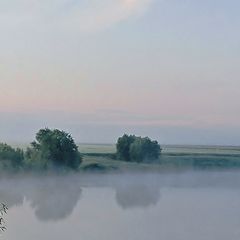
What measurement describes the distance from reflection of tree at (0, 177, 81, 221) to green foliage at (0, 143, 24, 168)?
496 mm

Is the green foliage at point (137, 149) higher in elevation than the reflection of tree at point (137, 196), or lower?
higher

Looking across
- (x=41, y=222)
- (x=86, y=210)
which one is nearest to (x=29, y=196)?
(x=86, y=210)

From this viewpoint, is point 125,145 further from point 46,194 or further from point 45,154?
point 46,194

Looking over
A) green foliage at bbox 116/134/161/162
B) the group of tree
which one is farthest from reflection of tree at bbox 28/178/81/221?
green foliage at bbox 116/134/161/162

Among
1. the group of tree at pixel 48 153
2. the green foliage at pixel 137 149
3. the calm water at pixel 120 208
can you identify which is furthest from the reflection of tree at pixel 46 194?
the green foliage at pixel 137 149

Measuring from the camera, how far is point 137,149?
59.6ft

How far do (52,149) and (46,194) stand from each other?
2630mm

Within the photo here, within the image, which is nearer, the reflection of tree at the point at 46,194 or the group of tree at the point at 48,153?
the reflection of tree at the point at 46,194

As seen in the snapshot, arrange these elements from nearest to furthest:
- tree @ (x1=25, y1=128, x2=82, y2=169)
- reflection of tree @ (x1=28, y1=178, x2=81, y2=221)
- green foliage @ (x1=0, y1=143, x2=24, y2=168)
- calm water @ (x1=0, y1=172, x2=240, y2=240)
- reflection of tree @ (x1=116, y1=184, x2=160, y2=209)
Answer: calm water @ (x1=0, y1=172, x2=240, y2=240), reflection of tree @ (x1=28, y1=178, x2=81, y2=221), reflection of tree @ (x1=116, y1=184, x2=160, y2=209), green foliage @ (x1=0, y1=143, x2=24, y2=168), tree @ (x1=25, y1=128, x2=82, y2=169)

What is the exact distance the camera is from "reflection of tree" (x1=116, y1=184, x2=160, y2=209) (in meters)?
11.3

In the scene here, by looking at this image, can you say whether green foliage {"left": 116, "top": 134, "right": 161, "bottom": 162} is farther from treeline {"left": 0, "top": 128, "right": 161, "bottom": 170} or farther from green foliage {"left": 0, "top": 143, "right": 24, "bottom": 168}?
green foliage {"left": 0, "top": 143, "right": 24, "bottom": 168}

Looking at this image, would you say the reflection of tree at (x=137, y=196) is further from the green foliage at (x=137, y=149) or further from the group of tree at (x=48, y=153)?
the green foliage at (x=137, y=149)

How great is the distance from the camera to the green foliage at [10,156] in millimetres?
14102

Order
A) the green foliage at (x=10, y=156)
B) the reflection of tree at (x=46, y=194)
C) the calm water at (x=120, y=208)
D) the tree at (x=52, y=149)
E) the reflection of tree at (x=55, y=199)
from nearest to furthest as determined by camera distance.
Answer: the calm water at (x=120, y=208) < the reflection of tree at (x=55, y=199) < the reflection of tree at (x=46, y=194) < the green foliage at (x=10, y=156) < the tree at (x=52, y=149)
